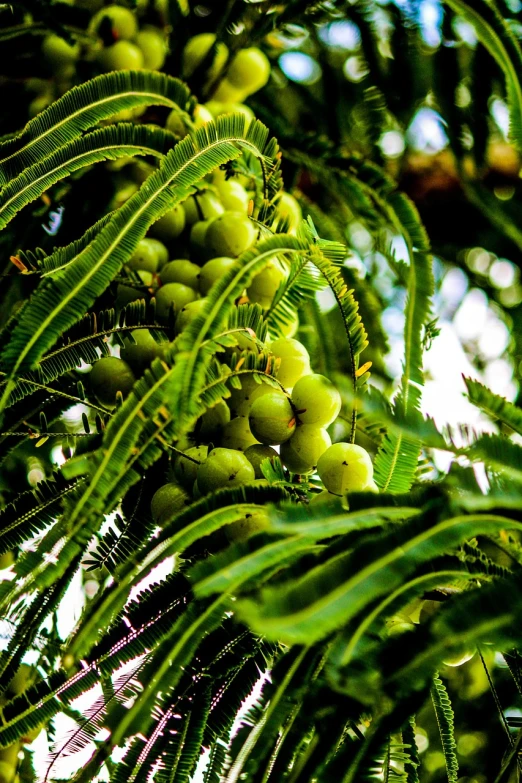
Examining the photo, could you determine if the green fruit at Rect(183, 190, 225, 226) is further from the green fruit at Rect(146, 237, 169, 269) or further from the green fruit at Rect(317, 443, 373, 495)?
the green fruit at Rect(317, 443, 373, 495)

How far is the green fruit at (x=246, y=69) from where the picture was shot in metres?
1.08

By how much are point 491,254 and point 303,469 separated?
3.72ft

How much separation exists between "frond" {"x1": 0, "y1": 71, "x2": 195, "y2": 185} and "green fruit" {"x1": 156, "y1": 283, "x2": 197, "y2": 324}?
0.20 metres

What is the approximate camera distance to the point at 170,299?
2.84ft

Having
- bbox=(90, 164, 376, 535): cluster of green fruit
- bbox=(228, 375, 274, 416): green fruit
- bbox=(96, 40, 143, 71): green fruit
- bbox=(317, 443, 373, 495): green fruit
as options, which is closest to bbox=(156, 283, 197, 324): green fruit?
bbox=(90, 164, 376, 535): cluster of green fruit

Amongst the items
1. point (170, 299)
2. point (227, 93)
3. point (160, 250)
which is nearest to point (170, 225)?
point (160, 250)

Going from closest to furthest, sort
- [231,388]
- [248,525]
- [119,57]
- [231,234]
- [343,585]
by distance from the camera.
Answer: [343,585] < [248,525] < [231,388] < [231,234] < [119,57]

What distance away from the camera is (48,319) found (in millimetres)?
603

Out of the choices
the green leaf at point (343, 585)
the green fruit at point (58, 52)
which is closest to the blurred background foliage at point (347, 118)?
the green fruit at point (58, 52)

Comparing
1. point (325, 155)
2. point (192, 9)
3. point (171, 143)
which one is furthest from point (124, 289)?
point (192, 9)

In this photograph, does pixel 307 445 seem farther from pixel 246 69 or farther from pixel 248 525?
pixel 246 69

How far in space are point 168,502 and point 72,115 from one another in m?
0.39

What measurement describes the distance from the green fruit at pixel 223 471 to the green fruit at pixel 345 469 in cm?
7

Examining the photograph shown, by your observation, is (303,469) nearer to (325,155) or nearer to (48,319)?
(48,319)
